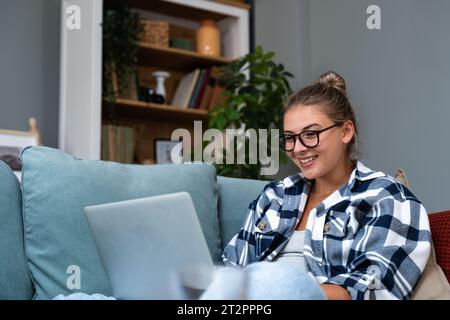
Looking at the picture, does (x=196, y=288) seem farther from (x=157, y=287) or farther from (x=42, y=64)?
(x=42, y=64)

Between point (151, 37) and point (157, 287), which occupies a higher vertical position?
point (151, 37)

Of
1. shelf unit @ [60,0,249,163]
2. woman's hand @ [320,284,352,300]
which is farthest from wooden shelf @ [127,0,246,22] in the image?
woman's hand @ [320,284,352,300]

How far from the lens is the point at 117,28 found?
3133mm

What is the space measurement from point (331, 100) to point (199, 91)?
2.02 m

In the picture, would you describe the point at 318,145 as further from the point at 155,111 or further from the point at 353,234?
the point at 155,111

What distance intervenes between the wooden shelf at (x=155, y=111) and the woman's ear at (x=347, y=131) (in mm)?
1804

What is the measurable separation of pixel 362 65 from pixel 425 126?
20.0 inches

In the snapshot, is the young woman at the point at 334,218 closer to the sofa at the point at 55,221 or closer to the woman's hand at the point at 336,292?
the woman's hand at the point at 336,292

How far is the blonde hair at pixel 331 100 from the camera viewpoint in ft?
5.23

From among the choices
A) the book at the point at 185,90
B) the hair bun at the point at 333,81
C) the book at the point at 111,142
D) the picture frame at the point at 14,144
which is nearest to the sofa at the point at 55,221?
the hair bun at the point at 333,81

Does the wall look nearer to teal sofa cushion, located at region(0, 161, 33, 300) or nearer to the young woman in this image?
the young woman

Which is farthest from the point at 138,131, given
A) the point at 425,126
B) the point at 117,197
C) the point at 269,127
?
the point at 117,197

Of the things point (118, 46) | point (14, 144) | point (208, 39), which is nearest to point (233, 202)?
point (14, 144)

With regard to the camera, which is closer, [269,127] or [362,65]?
[362,65]
